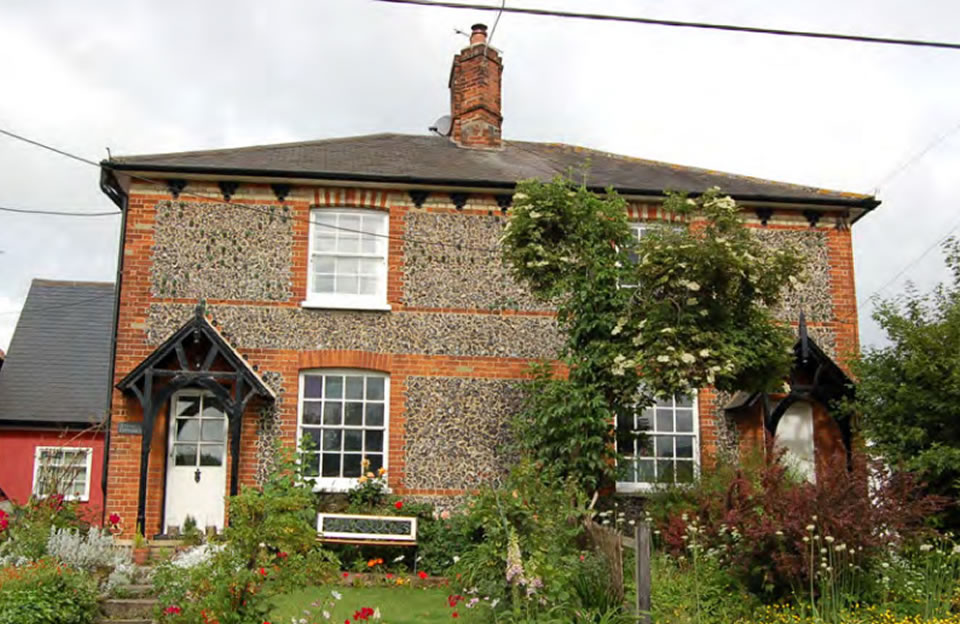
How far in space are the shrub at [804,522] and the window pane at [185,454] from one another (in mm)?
7990

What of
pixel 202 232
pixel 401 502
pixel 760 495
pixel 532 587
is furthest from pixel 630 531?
pixel 202 232

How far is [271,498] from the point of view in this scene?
8.07 meters

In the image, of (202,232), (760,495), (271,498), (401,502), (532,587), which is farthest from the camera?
(202,232)

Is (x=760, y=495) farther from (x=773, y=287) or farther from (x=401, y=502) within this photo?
(x=401, y=502)

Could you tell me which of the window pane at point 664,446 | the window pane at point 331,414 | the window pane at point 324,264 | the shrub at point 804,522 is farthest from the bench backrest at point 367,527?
the shrub at point 804,522

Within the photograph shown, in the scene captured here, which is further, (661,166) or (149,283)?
(661,166)

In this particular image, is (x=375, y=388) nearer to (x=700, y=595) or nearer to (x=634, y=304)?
(x=634, y=304)

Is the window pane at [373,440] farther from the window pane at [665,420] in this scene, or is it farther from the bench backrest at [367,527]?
the window pane at [665,420]

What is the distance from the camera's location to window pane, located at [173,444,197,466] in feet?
45.6

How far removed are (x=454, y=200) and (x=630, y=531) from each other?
18.5 ft

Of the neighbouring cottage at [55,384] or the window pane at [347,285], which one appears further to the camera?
the neighbouring cottage at [55,384]

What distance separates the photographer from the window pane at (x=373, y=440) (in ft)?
46.6

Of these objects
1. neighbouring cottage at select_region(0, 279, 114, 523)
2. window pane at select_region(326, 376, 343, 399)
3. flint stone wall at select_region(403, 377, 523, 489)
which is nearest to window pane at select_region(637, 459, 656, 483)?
flint stone wall at select_region(403, 377, 523, 489)

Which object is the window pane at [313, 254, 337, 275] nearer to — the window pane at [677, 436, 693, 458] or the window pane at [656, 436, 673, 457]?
the window pane at [656, 436, 673, 457]
